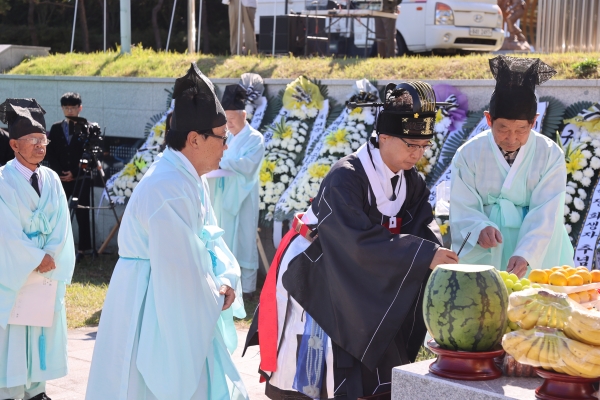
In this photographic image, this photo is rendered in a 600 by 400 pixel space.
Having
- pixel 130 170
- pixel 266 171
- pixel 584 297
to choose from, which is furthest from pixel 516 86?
pixel 130 170

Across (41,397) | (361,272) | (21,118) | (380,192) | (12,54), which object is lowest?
(41,397)

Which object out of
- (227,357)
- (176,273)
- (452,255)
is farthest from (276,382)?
(452,255)

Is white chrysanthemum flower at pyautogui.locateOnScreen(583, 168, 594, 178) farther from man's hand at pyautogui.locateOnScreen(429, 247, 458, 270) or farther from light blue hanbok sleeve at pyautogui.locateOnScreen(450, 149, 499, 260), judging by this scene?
man's hand at pyautogui.locateOnScreen(429, 247, 458, 270)

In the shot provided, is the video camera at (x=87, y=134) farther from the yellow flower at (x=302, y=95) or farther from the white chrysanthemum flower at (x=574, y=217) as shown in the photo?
the white chrysanthemum flower at (x=574, y=217)

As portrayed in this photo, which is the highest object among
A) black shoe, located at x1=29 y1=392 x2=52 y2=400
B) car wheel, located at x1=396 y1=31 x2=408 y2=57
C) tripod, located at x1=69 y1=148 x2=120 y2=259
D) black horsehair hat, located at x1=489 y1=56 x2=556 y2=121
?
car wheel, located at x1=396 y1=31 x2=408 y2=57

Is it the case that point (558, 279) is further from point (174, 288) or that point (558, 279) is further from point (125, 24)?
point (125, 24)

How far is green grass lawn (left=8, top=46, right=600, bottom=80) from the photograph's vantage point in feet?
29.7

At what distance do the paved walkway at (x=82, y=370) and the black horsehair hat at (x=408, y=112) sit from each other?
2.46 m

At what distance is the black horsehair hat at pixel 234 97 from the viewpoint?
25.1ft

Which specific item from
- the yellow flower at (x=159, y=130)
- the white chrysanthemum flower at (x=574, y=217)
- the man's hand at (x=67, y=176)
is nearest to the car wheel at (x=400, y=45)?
the yellow flower at (x=159, y=130)

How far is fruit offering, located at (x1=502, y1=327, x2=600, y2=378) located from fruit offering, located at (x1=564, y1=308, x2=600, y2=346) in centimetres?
2

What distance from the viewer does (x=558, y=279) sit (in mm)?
2846

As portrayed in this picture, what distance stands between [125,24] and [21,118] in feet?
28.6

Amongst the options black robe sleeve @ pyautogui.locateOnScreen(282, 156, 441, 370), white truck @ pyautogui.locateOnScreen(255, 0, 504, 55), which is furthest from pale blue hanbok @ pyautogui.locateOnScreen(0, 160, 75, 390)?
white truck @ pyautogui.locateOnScreen(255, 0, 504, 55)
